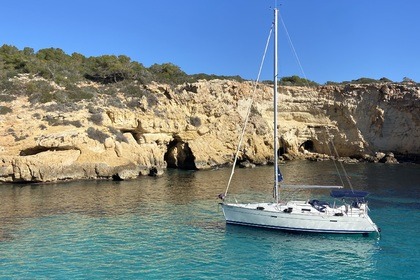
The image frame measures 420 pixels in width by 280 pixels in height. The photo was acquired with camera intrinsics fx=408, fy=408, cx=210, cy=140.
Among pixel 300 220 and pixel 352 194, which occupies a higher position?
pixel 352 194

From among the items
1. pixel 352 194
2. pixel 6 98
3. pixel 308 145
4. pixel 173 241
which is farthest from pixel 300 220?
pixel 308 145

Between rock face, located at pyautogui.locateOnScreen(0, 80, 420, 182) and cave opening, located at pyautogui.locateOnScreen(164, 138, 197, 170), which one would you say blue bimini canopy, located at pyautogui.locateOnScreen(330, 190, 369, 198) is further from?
cave opening, located at pyautogui.locateOnScreen(164, 138, 197, 170)

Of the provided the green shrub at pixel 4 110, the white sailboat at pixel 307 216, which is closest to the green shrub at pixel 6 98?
the green shrub at pixel 4 110

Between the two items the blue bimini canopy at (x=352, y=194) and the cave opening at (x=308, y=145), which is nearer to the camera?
the blue bimini canopy at (x=352, y=194)

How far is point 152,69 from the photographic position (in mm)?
61812

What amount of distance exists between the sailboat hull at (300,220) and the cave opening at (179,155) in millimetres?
27110

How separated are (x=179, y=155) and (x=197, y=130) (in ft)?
12.2

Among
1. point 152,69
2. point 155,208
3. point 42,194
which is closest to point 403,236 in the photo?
point 155,208

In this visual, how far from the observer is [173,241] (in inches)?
738

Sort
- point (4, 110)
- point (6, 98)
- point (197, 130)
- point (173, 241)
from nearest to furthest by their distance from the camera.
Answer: point (173, 241) → point (4, 110) → point (6, 98) → point (197, 130)

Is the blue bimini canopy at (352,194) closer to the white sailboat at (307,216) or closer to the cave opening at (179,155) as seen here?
the white sailboat at (307,216)

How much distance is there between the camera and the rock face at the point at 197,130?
118 feet

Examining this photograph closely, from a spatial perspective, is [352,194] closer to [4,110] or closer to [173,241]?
[173,241]

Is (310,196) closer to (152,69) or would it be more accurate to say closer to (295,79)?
(152,69)
